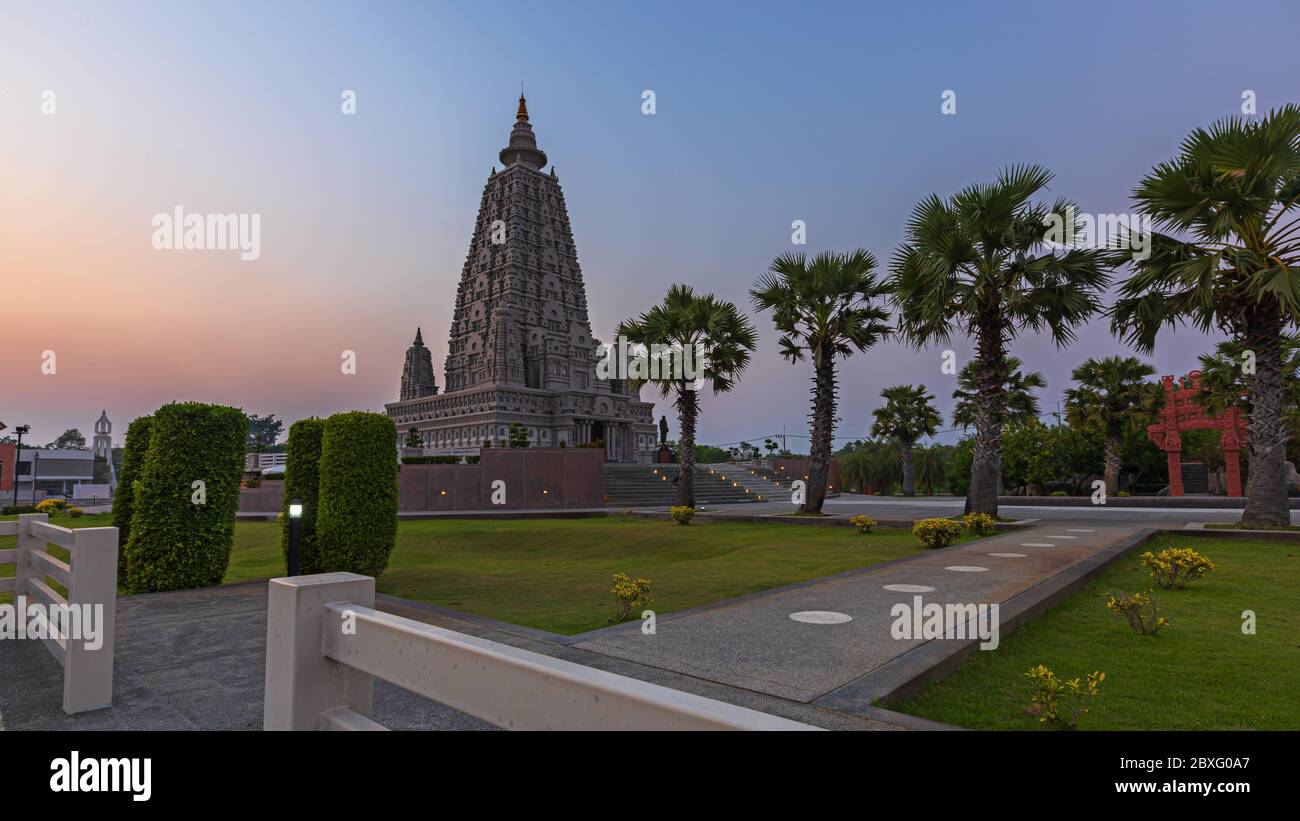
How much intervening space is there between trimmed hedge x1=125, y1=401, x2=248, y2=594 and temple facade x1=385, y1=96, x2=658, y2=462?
48304 millimetres

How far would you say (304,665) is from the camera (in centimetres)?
227

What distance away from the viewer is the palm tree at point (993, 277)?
19.5 metres

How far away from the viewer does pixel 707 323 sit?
28281 mm

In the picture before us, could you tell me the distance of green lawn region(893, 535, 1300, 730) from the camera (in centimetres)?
478

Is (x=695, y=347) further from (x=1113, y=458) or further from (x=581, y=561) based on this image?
(x=1113, y=458)

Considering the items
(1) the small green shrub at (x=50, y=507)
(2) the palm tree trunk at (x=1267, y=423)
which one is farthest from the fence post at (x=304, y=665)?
(1) the small green shrub at (x=50, y=507)

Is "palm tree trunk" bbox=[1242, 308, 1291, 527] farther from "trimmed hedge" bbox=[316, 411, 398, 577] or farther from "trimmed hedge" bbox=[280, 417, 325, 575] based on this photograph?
"trimmed hedge" bbox=[280, 417, 325, 575]

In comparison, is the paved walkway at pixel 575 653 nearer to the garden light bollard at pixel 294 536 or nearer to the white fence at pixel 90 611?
the white fence at pixel 90 611

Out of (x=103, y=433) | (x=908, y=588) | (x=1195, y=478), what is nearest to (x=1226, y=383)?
(x=1195, y=478)

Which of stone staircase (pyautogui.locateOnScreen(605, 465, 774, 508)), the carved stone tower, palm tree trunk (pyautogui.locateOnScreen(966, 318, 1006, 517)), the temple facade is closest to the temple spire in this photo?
the temple facade

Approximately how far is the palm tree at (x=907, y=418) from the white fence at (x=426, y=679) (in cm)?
4899

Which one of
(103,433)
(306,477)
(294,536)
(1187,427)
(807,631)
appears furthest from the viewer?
(103,433)

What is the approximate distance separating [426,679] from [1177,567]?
38.7ft
